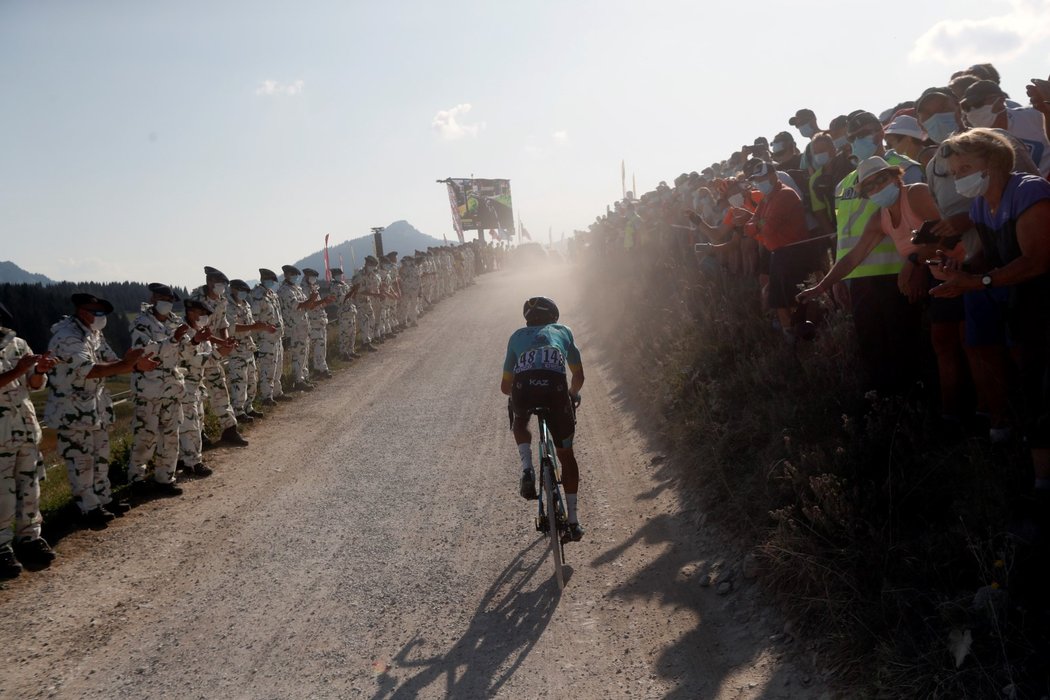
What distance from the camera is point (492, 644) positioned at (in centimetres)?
495


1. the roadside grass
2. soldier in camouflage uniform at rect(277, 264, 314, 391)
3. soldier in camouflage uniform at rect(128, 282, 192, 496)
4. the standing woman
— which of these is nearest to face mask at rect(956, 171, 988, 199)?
the standing woman

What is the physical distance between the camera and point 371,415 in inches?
478

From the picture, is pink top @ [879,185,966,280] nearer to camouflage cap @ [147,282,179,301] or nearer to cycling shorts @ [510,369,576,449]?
cycling shorts @ [510,369,576,449]

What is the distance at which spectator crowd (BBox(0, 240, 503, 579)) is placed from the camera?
6.56 meters

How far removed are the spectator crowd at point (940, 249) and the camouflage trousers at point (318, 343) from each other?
9482 mm

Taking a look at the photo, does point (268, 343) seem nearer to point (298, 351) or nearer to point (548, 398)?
point (298, 351)

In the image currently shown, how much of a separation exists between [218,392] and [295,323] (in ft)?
13.8

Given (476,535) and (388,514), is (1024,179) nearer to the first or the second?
(476,535)

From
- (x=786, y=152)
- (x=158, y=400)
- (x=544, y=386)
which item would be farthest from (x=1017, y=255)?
(x=158, y=400)

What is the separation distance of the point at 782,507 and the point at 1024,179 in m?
2.82

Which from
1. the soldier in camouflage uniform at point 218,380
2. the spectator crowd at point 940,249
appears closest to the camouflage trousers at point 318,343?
the soldier in camouflage uniform at point 218,380

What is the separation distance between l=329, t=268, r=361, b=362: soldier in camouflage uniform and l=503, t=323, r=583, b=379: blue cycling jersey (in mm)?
12631

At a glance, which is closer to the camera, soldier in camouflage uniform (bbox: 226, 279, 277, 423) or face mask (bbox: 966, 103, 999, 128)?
face mask (bbox: 966, 103, 999, 128)

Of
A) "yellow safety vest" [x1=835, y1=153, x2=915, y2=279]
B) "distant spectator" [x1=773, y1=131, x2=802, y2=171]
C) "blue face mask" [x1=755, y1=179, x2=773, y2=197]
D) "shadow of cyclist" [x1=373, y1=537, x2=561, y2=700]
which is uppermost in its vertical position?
"distant spectator" [x1=773, y1=131, x2=802, y2=171]
